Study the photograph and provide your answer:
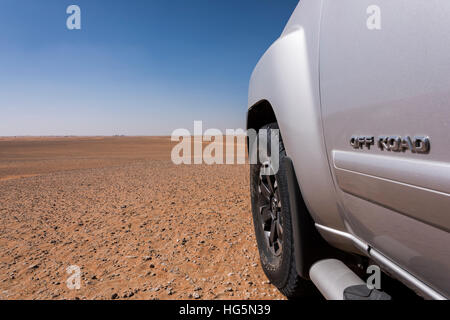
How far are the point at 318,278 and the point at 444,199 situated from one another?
91 centimetres

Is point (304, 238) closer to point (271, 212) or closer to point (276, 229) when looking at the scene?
point (276, 229)

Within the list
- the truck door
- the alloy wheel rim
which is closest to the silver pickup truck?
the truck door

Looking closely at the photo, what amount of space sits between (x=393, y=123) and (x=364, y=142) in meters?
0.17

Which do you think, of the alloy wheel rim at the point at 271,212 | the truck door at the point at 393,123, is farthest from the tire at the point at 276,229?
the truck door at the point at 393,123

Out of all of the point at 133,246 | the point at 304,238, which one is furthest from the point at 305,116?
the point at 133,246

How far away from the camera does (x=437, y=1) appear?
2.42 feet

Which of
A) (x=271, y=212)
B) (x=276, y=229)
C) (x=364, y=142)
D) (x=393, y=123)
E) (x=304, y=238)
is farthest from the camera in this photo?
(x=271, y=212)

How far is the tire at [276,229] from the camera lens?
5.90 feet

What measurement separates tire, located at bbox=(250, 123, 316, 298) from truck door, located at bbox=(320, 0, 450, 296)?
577mm

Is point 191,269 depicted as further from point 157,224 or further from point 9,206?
point 9,206

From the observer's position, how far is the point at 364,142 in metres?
1.04

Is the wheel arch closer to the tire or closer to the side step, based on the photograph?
the side step

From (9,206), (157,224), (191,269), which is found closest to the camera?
(191,269)
